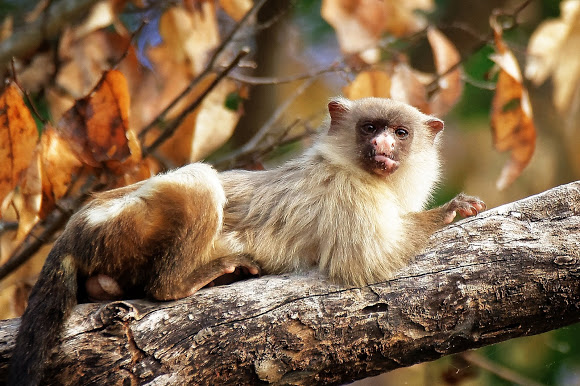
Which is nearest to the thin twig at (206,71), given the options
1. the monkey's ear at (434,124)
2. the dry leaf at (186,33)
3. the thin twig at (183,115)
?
the thin twig at (183,115)

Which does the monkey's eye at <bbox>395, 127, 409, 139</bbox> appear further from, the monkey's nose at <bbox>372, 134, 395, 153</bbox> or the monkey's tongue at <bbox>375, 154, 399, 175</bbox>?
the monkey's tongue at <bbox>375, 154, 399, 175</bbox>

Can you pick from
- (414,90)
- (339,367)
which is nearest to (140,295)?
(339,367)

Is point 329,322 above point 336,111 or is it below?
below

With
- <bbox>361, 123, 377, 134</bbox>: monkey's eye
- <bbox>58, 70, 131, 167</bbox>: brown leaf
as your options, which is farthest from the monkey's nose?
<bbox>58, 70, 131, 167</bbox>: brown leaf

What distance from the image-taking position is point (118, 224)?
12.9 feet

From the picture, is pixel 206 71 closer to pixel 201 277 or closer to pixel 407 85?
pixel 407 85

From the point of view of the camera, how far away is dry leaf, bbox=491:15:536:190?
474 centimetres

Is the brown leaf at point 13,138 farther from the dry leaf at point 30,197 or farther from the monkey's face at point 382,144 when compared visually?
the monkey's face at point 382,144

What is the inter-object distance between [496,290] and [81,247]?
7.59ft

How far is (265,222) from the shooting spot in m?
4.59

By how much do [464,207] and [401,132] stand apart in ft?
2.60

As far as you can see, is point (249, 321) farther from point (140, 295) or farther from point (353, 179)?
point (353, 179)

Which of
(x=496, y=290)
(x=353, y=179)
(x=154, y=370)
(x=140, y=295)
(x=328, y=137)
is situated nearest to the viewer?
(x=154, y=370)

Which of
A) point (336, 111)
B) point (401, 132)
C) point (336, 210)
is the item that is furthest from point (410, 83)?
point (336, 210)
